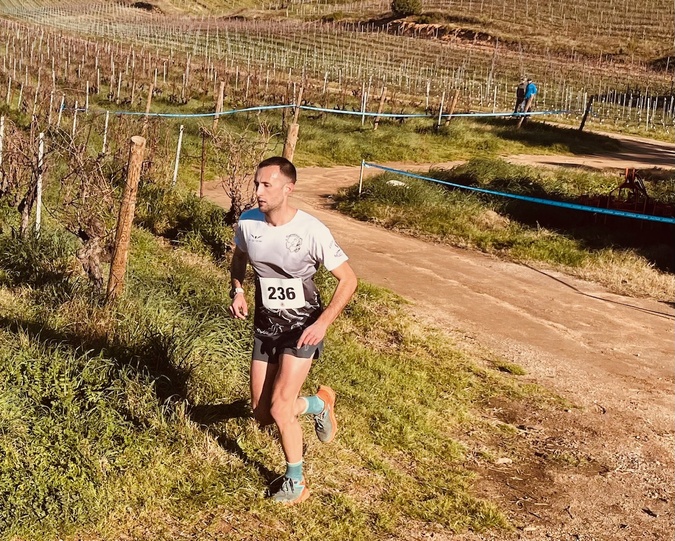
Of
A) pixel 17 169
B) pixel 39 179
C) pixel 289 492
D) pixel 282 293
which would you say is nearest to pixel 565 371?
pixel 289 492

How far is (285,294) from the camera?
393cm

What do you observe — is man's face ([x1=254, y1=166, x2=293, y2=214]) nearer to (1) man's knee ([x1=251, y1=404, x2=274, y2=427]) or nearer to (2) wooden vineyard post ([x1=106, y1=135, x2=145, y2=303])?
(1) man's knee ([x1=251, y1=404, x2=274, y2=427])

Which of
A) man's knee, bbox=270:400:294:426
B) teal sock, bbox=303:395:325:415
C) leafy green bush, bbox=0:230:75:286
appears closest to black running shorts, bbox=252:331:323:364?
man's knee, bbox=270:400:294:426

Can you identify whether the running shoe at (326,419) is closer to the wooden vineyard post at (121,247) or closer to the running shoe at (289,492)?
the running shoe at (289,492)

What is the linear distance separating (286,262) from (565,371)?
4212mm

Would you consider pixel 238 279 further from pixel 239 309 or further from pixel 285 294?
pixel 285 294

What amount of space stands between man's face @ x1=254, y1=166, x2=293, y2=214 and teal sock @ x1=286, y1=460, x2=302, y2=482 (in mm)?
1329

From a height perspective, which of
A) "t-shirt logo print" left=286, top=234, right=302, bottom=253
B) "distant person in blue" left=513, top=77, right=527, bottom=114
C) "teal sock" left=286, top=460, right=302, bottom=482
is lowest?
"teal sock" left=286, top=460, right=302, bottom=482

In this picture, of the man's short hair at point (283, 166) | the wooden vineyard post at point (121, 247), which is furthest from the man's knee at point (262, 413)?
the wooden vineyard post at point (121, 247)

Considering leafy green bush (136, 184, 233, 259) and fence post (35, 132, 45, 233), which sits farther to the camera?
leafy green bush (136, 184, 233, 259)

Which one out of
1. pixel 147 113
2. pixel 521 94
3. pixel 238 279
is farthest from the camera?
pixel 521 94

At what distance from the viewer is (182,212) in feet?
35.2

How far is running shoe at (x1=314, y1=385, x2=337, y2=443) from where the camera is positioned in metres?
4.46

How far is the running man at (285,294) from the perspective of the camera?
150 inches
